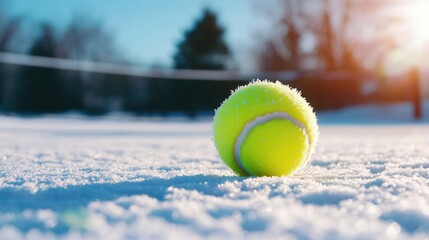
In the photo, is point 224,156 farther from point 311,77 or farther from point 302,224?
point 311,77

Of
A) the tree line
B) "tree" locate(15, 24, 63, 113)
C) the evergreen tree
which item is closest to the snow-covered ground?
the tree line

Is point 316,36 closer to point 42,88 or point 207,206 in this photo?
point 42,88

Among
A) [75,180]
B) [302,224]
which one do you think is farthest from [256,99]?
[302,224]

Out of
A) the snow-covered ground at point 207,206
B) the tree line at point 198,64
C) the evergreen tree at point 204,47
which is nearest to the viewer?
the snow-covered ground at point 207,206

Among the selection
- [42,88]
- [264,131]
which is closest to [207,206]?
[264,131]

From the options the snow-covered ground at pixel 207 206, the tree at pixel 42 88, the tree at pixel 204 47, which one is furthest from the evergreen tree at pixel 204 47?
the snow-covered ground at pixel 207 206

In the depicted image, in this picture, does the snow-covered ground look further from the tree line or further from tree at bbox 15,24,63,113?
tree at bbox 15,24,63,113

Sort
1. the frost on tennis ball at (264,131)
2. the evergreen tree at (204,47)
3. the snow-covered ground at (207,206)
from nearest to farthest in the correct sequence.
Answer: the snow-covered ground at (207,206)
the frost on tennis ball at (264,131)
the evergreen tree at (204,47)

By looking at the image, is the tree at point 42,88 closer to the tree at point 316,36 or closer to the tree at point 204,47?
the tree at point 204,47

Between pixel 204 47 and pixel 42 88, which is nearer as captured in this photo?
pixel 42 88
